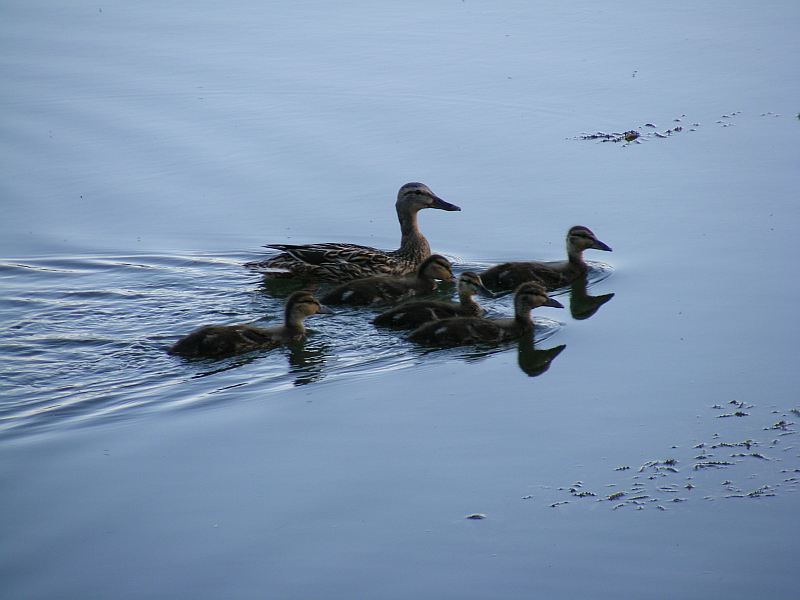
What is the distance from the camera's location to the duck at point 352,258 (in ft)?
30.0

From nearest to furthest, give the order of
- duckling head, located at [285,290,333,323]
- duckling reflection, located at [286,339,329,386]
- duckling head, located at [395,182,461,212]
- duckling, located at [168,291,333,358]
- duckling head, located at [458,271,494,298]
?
1. duckling reflection, located at [286,339,329,386]
2. duckling, located at [168,291,333,358]
3. duckling head, located at [285,290,333,323]
4. duckling head, located at [458,271,494,298]
5. duckling head, located at [395,182,461,212]

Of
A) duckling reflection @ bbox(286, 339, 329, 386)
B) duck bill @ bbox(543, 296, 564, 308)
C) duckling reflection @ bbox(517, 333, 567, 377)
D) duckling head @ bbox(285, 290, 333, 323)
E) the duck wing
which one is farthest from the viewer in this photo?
the duck wing

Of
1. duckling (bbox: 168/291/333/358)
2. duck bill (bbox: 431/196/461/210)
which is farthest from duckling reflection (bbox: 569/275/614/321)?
duckling (bbox: 168/291/333/358)

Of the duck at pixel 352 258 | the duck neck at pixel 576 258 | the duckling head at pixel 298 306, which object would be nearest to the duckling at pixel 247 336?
the duckling head at pixel 298 306

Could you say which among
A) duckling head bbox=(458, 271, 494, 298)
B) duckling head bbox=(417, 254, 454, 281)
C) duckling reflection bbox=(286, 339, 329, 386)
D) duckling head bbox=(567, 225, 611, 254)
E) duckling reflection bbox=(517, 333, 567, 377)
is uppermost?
duckling head bbox=(567, 225, 611, 254)

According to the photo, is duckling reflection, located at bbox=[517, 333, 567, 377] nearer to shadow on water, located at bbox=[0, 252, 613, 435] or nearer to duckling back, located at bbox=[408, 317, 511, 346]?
shadow on water, located at bbox=[0, 252, 613, 435]

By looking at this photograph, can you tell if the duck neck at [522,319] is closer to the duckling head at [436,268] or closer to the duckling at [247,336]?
the duckling head at [436,268]

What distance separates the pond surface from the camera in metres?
5.34

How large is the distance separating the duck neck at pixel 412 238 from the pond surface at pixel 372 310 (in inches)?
9.6

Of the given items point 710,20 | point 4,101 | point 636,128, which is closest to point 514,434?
point 636,128

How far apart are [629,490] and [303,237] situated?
4.64m

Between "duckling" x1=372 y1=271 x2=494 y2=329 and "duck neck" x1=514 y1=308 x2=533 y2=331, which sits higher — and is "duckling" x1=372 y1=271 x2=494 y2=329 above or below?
above

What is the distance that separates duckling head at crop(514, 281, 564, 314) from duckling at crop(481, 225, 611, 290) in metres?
0.64

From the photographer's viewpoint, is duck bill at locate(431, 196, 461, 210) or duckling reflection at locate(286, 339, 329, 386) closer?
duckling reflection at locate(286, 339, 329, 386)
